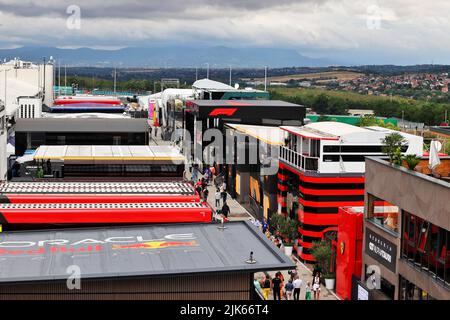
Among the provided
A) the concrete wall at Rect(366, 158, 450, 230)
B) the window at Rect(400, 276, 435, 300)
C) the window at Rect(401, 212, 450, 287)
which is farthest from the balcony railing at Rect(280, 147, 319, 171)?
the window at Rect(400, 276, 435, 300)

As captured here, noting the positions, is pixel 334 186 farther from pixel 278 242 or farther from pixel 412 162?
pixel 412 162

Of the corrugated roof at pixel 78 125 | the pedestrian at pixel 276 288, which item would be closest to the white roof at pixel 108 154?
the corrugated roof at pixel 78 125

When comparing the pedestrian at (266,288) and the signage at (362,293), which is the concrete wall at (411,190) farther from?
the pedestrian at (266,288)

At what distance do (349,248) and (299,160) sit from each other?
8.47 meters

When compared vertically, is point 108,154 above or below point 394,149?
below

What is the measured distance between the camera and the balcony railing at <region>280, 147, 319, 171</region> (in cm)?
3491

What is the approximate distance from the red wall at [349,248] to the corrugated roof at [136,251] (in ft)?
Result: 22.9

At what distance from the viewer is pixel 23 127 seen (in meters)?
54.0

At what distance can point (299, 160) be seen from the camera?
35969 millimetres

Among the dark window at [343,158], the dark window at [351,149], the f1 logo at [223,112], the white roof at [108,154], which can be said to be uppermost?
the f1 logo at [223,112]

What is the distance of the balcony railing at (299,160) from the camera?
34906mm

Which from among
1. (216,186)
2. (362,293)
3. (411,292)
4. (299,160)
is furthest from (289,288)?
(216,186)
